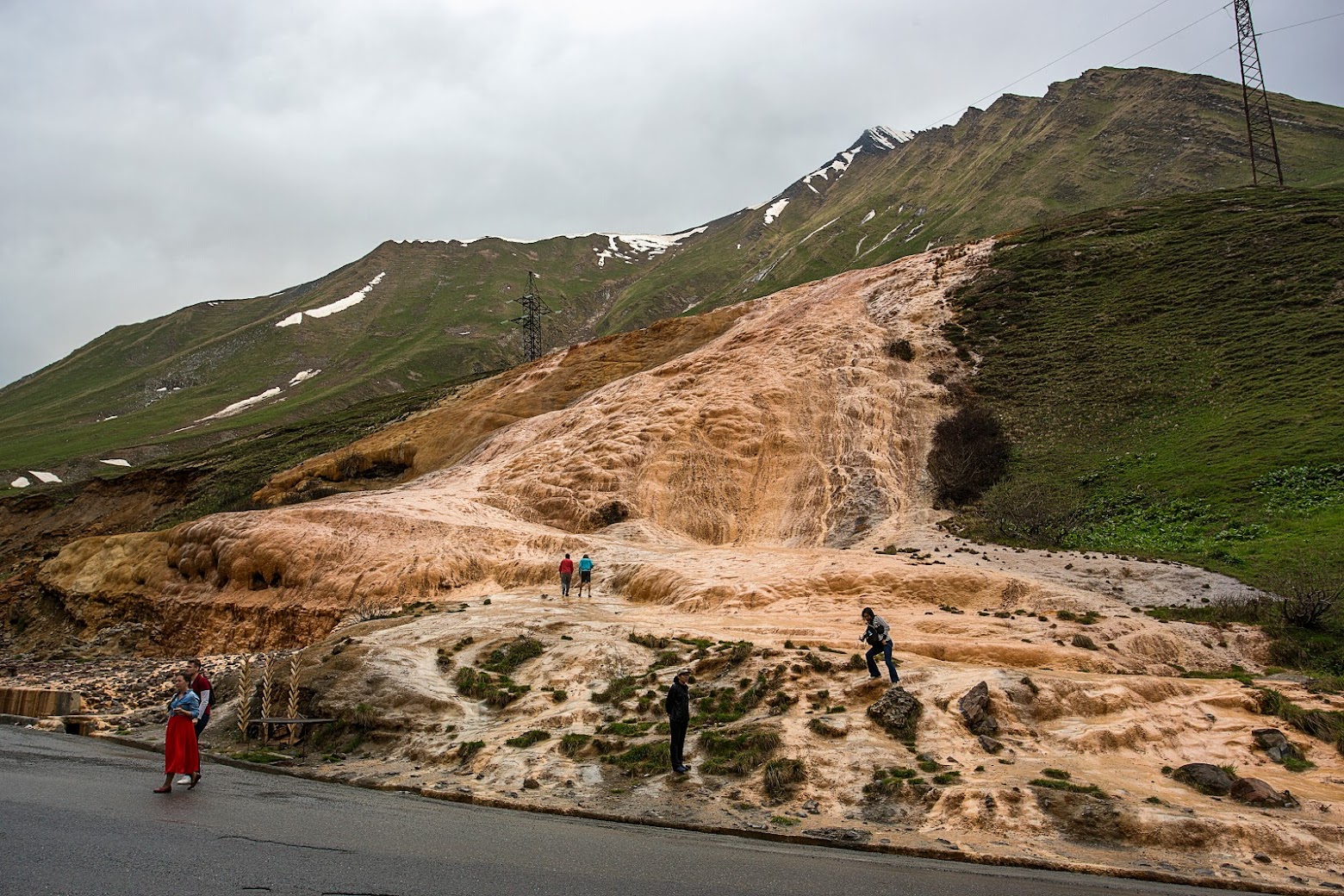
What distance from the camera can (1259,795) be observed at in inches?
417

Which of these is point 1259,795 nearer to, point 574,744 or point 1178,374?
point 574,744

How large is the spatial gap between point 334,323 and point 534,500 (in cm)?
11363

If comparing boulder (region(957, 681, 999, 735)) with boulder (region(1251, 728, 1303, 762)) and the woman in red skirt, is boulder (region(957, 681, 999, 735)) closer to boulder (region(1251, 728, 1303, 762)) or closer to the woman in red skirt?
boulder (region(1251, 728, 1303, 762))

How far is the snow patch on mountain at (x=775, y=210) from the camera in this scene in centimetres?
16312

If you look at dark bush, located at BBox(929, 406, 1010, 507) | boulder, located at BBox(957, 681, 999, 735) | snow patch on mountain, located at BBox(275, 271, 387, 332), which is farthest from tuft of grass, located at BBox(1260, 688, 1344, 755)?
snow patch on mountain, located at BBox(275, 271, 387, 332)

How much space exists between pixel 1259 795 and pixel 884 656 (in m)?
5.46

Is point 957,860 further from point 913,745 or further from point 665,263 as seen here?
point 665,263

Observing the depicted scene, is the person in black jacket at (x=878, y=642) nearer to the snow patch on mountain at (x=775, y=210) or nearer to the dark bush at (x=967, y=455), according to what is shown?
the dark bush at (x=967, y=455)

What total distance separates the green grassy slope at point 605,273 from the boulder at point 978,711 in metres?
91.1

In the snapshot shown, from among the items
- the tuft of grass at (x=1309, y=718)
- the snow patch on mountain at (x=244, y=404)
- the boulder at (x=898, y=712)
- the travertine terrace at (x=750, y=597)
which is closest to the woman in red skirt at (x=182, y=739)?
the travertine terrace at (x=750, y=597)

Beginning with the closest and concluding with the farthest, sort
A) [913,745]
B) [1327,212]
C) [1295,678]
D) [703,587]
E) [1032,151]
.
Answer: [913,745], [1295,678], [703,587], [1327,212], [1032,151]

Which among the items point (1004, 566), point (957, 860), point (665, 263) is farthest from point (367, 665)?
point (665, 263)

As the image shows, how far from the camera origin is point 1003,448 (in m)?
34.4

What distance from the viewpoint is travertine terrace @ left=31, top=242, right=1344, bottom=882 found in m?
11.2
